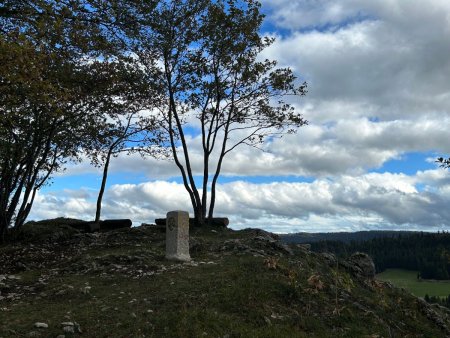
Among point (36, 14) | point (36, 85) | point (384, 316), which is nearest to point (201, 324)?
point (384, 316)

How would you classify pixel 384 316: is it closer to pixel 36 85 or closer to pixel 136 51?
pixel 36 85

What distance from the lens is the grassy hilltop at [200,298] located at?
10.8 meters

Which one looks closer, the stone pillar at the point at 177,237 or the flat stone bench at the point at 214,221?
the stone pillar at the point at 177,237

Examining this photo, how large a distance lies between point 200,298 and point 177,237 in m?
6.31

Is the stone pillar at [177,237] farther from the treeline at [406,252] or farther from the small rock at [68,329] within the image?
the treeline at [406,252]

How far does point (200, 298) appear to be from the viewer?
1259cm

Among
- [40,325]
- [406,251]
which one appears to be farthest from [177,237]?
[406,251]

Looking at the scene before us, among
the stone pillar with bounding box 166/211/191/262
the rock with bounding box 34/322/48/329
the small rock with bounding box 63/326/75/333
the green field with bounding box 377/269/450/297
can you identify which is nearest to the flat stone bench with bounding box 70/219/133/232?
the stone pillar with bounding box 166/211/191/262

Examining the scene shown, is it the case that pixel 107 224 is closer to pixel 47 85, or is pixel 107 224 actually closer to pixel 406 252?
pixel 47 85

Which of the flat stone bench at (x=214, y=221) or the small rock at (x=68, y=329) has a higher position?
the flat stone bench at (x=214, y=221)

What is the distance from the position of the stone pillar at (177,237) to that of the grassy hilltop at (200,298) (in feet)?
2.05

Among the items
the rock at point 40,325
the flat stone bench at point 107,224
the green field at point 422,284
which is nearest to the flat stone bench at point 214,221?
the flat stone bench at point 107,224

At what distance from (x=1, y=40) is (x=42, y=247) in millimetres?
14045

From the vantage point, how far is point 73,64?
24562 mm
